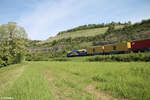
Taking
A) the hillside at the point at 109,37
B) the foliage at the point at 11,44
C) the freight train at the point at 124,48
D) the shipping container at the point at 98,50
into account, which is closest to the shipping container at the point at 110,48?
the freight train at the point at 124,48

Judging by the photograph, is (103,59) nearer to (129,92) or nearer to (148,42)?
(148,42)

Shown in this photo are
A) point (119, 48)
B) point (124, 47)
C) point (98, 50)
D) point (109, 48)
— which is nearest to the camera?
point (124, 47)

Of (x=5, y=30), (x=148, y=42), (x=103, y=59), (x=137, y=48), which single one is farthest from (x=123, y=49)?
(x=5, y=30)

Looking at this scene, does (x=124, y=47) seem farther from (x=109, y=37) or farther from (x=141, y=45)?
(x=109, y=37)

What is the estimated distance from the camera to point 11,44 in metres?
28.7

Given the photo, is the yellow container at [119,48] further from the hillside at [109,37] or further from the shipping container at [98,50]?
the hillside at [109,37]

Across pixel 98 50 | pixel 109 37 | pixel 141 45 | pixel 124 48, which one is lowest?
pixel 98 50

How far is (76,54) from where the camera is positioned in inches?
1681

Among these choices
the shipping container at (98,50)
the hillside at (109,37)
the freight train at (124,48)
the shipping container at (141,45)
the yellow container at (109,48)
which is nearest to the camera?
the shipping container at (141,45)

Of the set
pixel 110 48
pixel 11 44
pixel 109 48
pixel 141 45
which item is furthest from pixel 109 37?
pixel 11 44

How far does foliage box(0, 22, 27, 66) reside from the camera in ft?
89.2

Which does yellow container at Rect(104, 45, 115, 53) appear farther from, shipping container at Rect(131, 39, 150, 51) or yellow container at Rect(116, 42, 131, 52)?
shipping container at Rect(131, 39, 150, 51)

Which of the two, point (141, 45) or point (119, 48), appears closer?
point (141, 45)

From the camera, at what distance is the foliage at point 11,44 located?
27.2 metres
